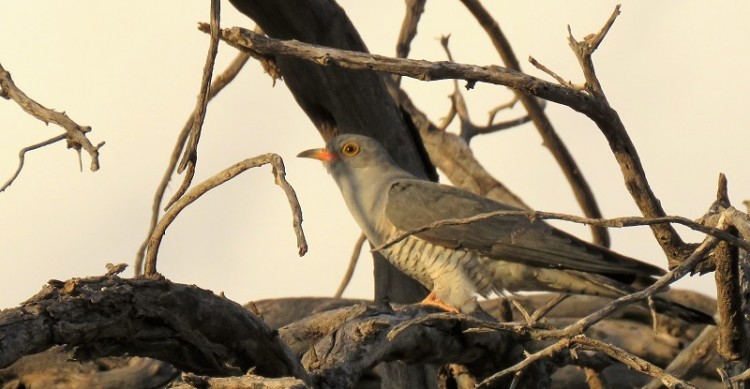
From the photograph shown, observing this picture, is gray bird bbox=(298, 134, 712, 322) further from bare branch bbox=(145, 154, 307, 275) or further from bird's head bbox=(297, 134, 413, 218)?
bare branch bbox=(145, 154, 307, 275)

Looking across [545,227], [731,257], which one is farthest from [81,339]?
[545,227]

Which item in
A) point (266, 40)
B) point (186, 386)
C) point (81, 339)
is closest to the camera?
point (186, 386)

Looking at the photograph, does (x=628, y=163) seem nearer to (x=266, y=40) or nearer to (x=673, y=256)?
(x=673, y=256)

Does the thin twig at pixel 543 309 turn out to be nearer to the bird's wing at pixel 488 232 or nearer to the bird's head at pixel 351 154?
the bird's wing at pixel 488 232

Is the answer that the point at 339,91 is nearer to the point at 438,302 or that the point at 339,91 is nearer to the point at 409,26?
the point at 438,302

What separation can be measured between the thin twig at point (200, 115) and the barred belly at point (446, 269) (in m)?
2.43

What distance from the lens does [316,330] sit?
4727mm

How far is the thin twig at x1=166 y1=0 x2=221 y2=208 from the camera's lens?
3592 mm

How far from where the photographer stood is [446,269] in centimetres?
628

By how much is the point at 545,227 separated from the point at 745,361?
2.61m

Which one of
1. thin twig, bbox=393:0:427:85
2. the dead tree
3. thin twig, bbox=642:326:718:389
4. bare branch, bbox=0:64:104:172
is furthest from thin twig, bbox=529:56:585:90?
thin twig, bbox=393:0:427:85

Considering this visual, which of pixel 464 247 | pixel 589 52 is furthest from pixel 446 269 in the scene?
pixel 589 52

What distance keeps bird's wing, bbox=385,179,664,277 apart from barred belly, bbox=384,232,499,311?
0.18 feet

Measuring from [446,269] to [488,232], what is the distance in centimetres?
32
